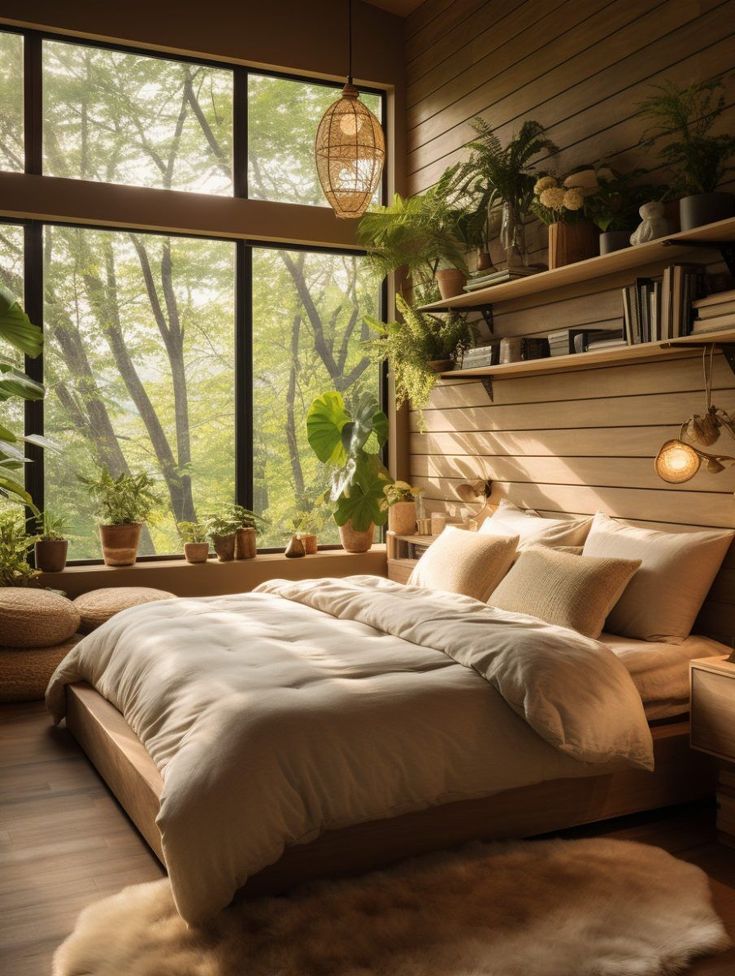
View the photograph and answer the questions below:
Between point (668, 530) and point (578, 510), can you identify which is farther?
point (578, 510)

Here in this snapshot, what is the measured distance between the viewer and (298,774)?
95.0 inches

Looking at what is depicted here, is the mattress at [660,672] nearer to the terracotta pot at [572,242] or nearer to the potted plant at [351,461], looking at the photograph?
the terracotta pot at [572,242]

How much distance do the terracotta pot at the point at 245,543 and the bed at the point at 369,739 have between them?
2.09 metres

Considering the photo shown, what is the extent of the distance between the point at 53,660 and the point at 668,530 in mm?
2903

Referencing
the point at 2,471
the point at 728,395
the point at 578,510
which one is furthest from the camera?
the point at 2,471

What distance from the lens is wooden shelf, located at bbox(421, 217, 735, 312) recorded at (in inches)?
Result: 130

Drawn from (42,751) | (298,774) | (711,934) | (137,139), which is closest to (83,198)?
(137,139)

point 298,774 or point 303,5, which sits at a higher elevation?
point 303,5

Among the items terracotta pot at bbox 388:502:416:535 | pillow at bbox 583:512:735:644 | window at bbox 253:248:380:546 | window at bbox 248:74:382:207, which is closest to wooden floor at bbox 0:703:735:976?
pillow at bbox 583:512:735:644

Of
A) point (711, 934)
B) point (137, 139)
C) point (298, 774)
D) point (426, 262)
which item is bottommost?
point (711, 934)

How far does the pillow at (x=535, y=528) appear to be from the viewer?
4023 millimetres

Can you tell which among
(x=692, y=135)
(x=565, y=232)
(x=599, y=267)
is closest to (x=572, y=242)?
(x=565, y=232)

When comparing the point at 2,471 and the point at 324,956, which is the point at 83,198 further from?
the point at 324,956

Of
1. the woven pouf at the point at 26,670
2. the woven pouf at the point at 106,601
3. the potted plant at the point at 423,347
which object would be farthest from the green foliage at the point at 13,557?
the potted plant at the point at 423,347
